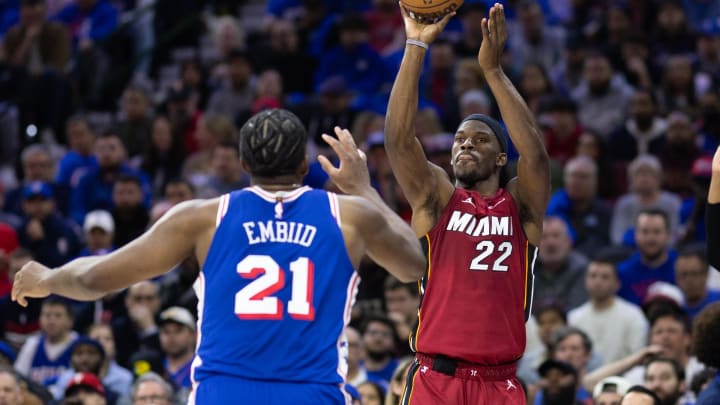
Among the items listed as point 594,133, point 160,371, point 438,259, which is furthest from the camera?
point 594,133

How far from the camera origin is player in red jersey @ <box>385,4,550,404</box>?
6773 mm

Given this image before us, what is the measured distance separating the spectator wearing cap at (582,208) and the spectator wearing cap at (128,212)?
4.44 metres

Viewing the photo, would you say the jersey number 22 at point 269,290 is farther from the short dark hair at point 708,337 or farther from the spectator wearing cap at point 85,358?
the spectator wearing cap at point 85,358

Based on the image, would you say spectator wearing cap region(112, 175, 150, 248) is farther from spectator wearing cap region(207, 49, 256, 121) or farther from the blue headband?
the blue headband

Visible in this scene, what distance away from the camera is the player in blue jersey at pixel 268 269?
18.3 ft

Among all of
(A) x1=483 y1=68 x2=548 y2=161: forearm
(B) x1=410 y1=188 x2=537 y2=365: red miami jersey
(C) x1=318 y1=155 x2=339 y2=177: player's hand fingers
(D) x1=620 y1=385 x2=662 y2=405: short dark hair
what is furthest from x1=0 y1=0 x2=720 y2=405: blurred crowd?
(C) x1=318 y1=155 x2=339 y2=177: player's hand fingers

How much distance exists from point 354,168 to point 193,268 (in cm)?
666

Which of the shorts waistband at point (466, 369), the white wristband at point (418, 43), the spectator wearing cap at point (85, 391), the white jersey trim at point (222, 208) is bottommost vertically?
the spectator wearing cap at point (85, 391)

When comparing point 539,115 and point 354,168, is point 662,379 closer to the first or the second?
point 354,168

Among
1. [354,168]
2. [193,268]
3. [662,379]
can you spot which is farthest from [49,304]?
[354,168]

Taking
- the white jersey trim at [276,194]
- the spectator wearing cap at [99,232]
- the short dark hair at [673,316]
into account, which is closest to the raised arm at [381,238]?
the white jersey trim at [276,194]

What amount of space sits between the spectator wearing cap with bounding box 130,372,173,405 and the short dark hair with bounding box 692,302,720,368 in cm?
407

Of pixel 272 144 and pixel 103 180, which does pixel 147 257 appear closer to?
pixel 272 144

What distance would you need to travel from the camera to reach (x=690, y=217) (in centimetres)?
1334
